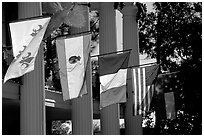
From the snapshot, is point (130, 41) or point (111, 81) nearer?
point (111, 81)

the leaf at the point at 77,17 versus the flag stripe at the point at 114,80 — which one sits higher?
the leaf at the point at 77,17

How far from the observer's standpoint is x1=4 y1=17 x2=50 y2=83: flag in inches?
438

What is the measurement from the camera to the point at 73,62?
516 inches

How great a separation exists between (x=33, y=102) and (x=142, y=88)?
4.38m

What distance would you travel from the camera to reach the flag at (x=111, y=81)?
1490cm

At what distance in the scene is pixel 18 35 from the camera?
1134 cm

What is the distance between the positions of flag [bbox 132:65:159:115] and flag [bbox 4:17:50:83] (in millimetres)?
5711

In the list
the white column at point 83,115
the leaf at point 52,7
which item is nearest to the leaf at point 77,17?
the leaf at point 52,7

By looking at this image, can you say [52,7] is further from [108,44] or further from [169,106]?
[169,106]

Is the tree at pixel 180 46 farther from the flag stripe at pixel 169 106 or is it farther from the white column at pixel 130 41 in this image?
the flag stripe at pixel 169 106

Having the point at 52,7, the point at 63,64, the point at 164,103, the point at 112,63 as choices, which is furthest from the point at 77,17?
the point at 164,103

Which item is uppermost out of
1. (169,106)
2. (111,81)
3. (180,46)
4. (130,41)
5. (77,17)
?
(180,46)

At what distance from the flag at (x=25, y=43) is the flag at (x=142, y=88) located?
5711 millimetres

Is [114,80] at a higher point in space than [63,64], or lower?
lower
